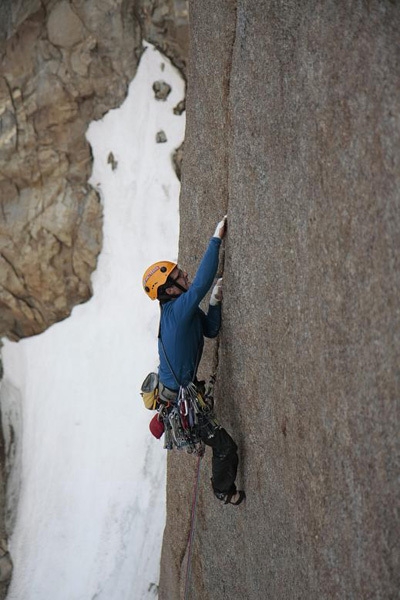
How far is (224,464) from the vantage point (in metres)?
6.52

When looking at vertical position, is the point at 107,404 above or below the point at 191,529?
above

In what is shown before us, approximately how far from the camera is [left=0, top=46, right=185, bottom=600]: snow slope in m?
16.2

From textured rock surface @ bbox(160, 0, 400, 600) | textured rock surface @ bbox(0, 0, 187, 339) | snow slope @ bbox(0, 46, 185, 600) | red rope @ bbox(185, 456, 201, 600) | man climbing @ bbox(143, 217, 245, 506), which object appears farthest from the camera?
textured rock surface @ bbox(0, 0, 187, 339)

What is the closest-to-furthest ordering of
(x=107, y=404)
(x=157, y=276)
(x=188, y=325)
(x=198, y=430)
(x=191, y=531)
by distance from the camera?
(x=188, y=325)
(x=157, y=276)
(x=198, y=430)
(x=191, y=531)
(x=107, y=404)

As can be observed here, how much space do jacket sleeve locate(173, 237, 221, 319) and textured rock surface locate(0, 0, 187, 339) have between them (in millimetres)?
13068

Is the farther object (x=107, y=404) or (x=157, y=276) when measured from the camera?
(x=107, y=404)

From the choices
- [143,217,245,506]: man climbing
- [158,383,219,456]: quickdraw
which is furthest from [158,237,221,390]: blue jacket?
[158,383,219,456]: quickdraw

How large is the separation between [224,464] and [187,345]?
1.07 metres

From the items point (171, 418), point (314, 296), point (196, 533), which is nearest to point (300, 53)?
point (314, 296)

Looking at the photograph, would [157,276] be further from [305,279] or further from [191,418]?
[305,279]

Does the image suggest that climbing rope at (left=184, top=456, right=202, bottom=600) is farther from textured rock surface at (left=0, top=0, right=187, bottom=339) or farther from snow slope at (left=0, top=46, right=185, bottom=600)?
textured rock surface at (left=0, top=0, right=187, bottom=339)

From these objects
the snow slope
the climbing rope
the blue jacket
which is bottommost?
the climbing rope

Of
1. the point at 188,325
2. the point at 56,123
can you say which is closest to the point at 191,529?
the point at 188,325

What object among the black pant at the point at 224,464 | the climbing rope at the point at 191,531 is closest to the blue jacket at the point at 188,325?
the black pant at the point at 224,464
